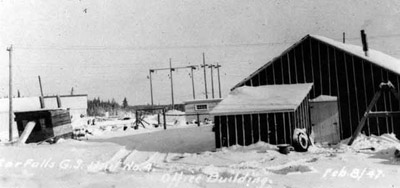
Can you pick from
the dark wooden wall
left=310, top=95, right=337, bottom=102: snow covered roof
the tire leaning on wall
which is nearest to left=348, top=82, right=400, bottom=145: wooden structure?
left=310, top=95, right=337, bottom=102: snow covered roof

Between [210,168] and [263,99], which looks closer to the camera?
[210,168]

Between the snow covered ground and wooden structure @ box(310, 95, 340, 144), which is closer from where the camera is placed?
the snow covered ground

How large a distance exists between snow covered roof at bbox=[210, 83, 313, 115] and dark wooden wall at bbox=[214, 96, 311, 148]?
242 mm

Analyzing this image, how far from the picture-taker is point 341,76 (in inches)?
683

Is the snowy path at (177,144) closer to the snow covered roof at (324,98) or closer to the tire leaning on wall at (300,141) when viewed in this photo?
the tire leaning on wall at (300,141)

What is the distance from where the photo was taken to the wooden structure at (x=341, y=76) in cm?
1656

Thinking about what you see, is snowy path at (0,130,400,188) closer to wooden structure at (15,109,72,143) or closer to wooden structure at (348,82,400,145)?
wooden structure at (348,82,400,145)

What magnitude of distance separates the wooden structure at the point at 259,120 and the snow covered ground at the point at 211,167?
1.75 ft

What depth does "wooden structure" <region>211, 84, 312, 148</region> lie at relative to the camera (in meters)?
15.3

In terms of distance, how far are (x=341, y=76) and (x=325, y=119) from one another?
212 cm

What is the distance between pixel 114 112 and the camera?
74500 mm

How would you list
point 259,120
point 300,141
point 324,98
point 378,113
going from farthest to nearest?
point 324,98 → point 378,113 → point 259,120 → point 300,141

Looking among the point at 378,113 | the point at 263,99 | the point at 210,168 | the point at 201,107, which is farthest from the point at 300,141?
the point at 201,107

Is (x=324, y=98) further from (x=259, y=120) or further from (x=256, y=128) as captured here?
(x=256, y=128)
